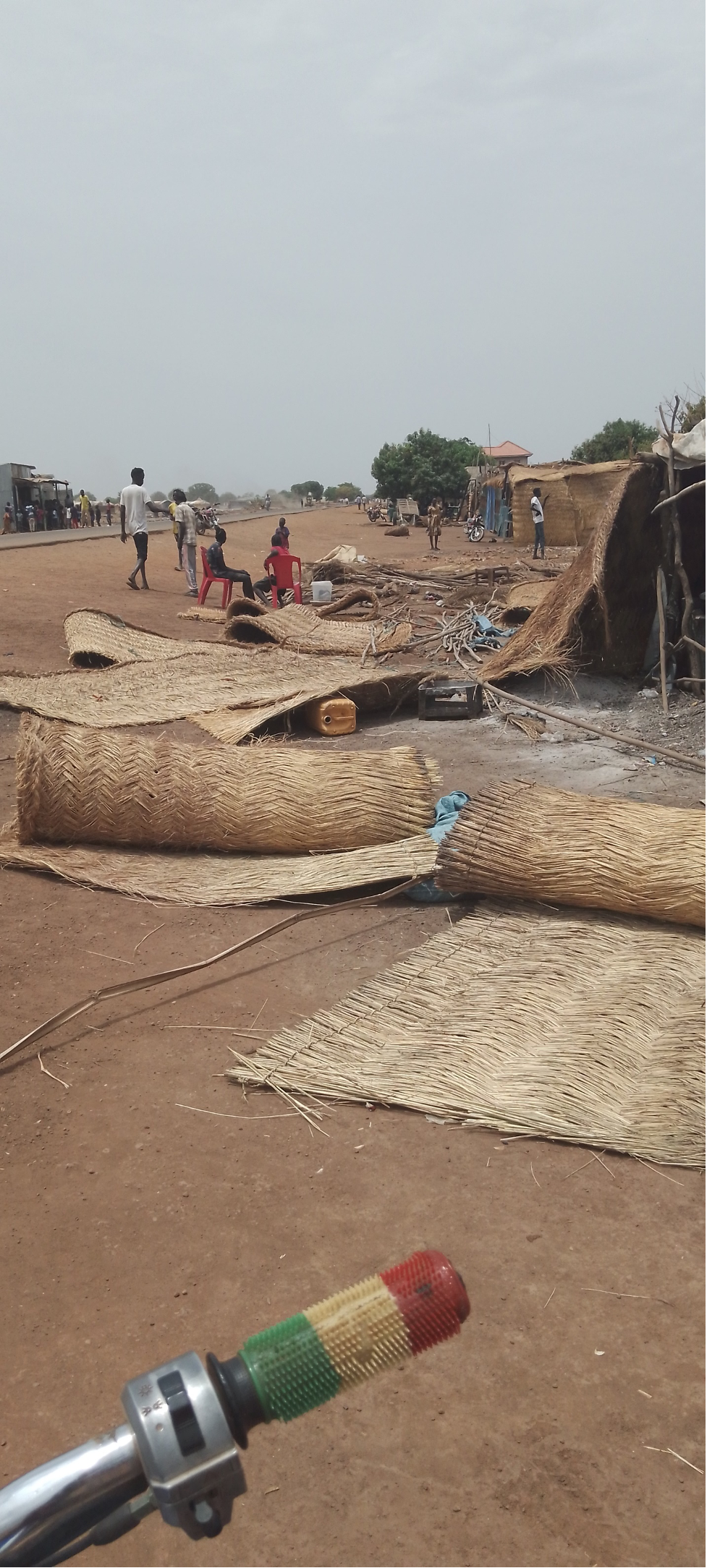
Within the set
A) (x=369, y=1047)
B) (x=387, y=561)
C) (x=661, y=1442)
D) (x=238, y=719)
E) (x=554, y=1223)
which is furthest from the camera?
(x=387, y=561)

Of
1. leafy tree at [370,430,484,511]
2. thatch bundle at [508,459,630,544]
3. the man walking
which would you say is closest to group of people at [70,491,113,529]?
leafy tree at [370,430,484,511]

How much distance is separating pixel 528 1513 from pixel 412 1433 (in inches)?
11.5

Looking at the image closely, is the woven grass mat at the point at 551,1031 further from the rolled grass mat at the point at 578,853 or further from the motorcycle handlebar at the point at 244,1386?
the motorcycle handlebar at the point at 244,1386

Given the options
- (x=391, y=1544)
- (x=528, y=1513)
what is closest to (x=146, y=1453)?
(x=391, y=1544)

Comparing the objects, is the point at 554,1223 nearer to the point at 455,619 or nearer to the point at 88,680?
the point at 88,680

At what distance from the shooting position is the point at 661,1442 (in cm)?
91

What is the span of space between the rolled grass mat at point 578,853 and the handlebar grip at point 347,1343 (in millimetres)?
338

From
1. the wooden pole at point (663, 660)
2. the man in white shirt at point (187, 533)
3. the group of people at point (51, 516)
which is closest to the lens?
the wooden pole at point (663, 660)

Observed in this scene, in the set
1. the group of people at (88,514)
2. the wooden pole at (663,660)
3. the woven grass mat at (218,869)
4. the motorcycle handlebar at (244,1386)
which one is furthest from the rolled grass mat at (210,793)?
the group of people at (88,514)

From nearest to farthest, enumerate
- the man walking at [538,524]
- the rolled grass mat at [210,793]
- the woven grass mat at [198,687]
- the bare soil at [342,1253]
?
1. the bare soil at [342,1253]
2. the rolled grass mat at [210,793]
3. the woven grass mat at [198,687]
4. the man walking at [538,524]

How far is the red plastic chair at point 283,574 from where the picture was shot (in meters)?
11.6

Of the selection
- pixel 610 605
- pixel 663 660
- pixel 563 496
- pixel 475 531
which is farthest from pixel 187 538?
pixel 663 660

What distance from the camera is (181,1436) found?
0.74 meters

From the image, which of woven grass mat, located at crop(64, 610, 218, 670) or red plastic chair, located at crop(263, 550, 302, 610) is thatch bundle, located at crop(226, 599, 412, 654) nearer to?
woven grass mat, located at crop(64, 610, 218, 670)
